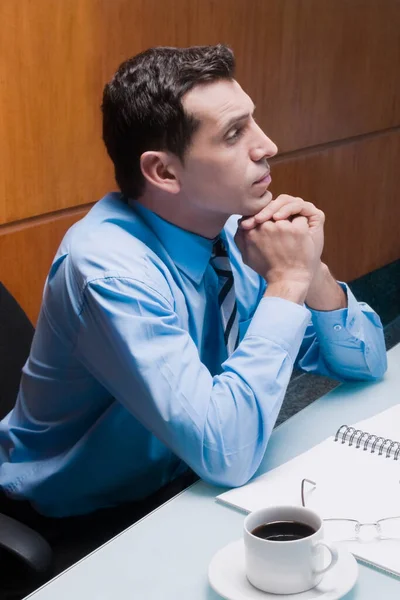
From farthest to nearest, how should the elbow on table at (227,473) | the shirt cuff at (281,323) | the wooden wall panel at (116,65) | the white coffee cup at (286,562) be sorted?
the wooden wall panel at (116,65) < the shirt cuff at (281,323) < the elbow on table at (227,473) < the white coffee cup at (286,562)

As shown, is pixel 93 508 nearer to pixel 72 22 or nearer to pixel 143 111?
pixel 143 111

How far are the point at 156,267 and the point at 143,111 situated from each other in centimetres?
26

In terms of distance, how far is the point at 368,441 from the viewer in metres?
1.24

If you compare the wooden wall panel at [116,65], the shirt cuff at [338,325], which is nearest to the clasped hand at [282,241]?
the shirt cuff at [338,325]

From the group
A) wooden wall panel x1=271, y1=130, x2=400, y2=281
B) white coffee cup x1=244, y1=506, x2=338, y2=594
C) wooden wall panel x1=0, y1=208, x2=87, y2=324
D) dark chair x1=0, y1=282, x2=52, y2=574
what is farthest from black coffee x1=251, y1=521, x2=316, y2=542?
wooden wall panel x1=271, y1=130, x2=400, y2=281

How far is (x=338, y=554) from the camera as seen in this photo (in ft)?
3.02

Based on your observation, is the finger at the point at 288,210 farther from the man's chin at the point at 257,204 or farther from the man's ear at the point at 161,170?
the man's ear at the point at 161,170

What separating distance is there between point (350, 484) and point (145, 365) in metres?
0.33

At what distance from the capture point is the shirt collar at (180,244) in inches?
56.9

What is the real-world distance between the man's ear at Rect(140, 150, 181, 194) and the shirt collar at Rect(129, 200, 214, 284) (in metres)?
0.06

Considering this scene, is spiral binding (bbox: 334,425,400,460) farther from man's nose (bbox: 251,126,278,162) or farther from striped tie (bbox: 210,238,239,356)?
man's nose (bbox: 251,126,278,162)

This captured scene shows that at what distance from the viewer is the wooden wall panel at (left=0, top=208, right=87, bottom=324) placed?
2.17 meters

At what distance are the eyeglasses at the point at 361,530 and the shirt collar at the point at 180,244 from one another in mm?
554

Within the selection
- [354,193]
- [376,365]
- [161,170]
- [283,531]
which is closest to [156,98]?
[161,170]
